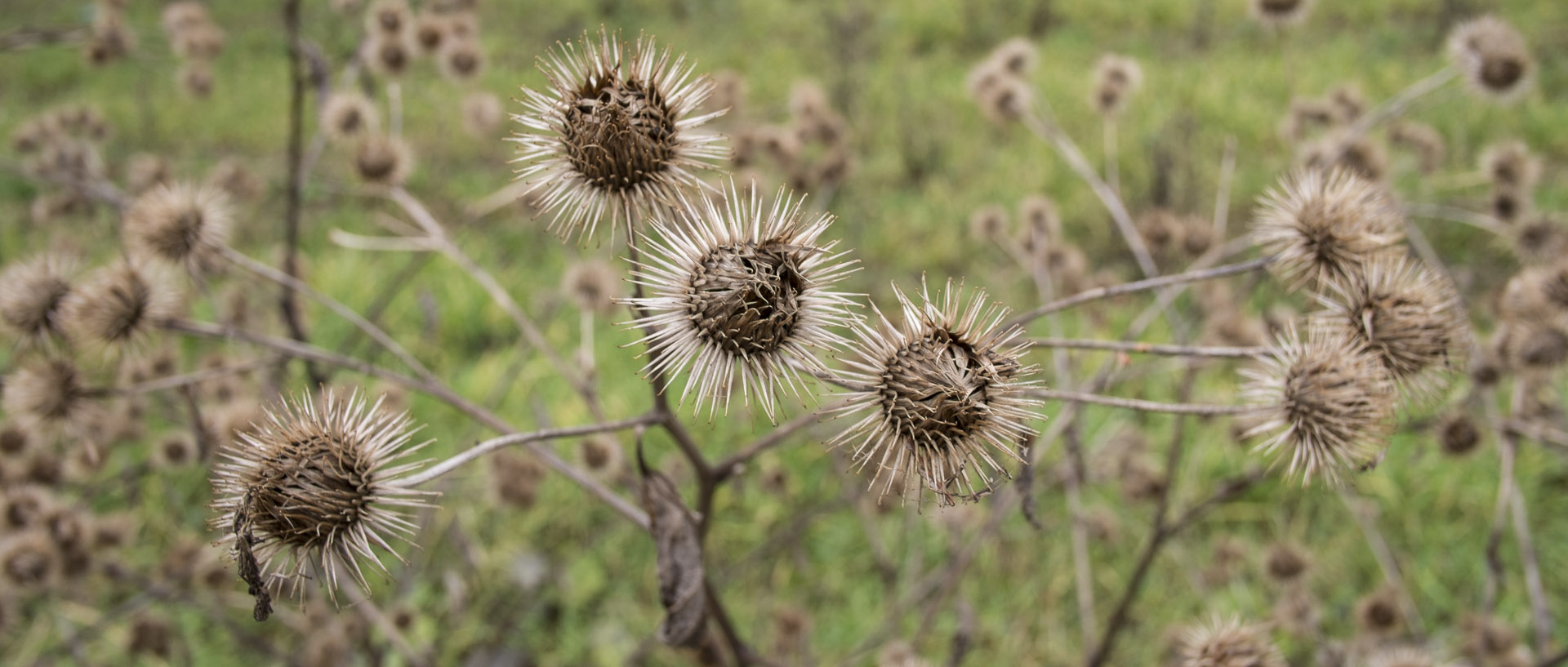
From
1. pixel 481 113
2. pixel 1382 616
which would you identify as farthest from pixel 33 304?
pixel 1382 616

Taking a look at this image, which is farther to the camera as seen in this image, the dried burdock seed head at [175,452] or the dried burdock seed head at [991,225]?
the dried burdock seed head at [991,225]

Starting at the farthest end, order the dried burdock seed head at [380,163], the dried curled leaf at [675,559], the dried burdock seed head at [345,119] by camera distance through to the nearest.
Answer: the dried burdock seed head at [345,119] → the dried burdock seed head at [380,163] → the dried curled leaf at [675,559]

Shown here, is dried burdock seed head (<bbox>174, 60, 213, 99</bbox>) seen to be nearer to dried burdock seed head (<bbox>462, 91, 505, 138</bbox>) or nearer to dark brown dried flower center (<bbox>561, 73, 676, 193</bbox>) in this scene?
dried burdock seed head (<bbox>462, 91, 505, 138</bbox>)

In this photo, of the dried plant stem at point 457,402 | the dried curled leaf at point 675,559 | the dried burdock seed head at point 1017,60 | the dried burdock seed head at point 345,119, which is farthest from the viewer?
the dried burdock seed head at point 1017,60

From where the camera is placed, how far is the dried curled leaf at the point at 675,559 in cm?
125

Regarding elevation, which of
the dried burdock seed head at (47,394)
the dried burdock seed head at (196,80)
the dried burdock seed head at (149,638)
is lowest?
the dried burdock seed head at (149,638)

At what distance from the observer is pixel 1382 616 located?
2539 millimetres

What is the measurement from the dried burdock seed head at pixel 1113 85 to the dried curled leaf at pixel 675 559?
9.00ft

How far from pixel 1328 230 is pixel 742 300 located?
1.11 metres

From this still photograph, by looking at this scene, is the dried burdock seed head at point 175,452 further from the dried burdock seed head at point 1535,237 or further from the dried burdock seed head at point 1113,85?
the dried burdock seed head at point 1535,237

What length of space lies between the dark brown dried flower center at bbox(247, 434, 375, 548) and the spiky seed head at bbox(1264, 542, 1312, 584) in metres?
2.58

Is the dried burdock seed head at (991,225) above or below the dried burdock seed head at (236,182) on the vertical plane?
below

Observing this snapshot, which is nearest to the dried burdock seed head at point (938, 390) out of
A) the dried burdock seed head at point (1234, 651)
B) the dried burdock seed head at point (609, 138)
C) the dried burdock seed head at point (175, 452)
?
the dried burdock seed head at point (609, 138)

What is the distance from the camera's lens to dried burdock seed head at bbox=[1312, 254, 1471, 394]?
1468 mm
